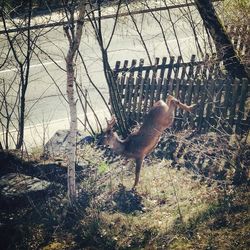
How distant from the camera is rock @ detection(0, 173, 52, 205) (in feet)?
21.7

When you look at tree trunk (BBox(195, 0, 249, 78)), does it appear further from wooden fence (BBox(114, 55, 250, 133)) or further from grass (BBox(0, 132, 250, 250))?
→ grass (BBox(0, 132, 250, 250))

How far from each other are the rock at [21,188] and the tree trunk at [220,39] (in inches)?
179

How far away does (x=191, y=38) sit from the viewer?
45.0 feet

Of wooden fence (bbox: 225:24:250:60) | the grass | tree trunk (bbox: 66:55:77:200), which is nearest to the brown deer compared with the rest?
the grass

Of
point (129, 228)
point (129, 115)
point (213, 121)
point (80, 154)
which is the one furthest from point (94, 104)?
point (129, 228)

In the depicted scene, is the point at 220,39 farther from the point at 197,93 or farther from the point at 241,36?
the point at 241,36

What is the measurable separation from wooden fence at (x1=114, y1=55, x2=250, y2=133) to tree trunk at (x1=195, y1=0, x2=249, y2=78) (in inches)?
10.8

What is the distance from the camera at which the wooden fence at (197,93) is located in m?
7.89

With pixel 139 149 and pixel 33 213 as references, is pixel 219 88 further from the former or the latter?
pixel 33 213

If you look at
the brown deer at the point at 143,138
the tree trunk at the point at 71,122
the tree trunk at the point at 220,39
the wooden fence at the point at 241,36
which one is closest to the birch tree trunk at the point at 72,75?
the tree trunk at the point at 71,122

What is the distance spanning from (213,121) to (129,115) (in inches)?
82.3

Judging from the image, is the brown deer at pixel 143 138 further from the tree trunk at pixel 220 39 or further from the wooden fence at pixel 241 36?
the wooden fence at pixel 241 36

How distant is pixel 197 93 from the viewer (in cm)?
838

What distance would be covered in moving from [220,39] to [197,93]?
125cm
